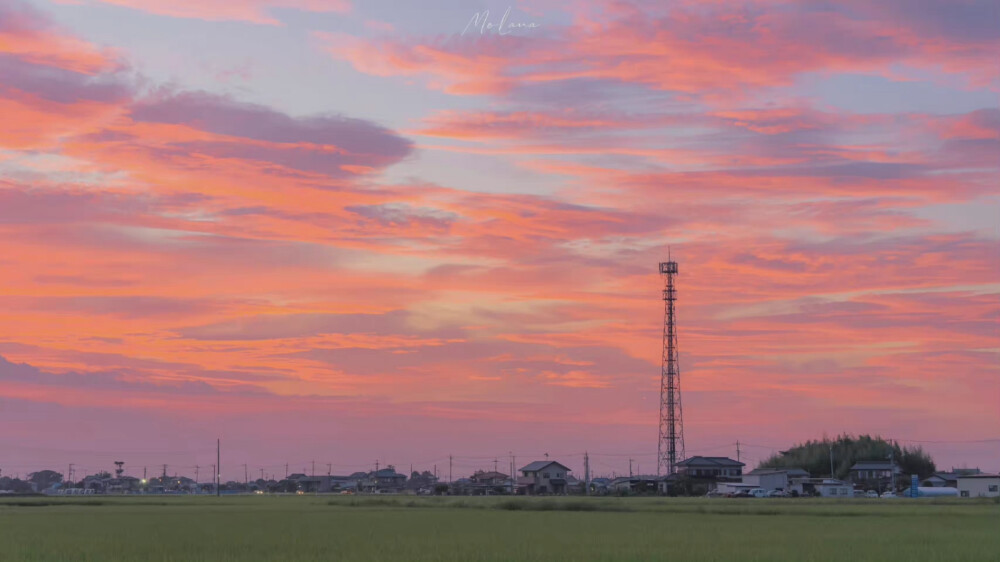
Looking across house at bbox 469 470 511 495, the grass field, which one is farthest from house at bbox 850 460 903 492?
the grass field

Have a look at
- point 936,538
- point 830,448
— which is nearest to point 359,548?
point 936,538

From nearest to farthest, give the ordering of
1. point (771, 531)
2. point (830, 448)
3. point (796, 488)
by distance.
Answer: point (771, 531) → point (796, 488) → point (830, 448)

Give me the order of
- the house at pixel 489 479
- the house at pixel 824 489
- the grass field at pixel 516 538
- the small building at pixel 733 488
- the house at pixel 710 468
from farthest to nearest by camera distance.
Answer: the house at pixel 489 479 → the house at pixel 710 468 → the house at pixel 824 489 → the small building at pixel 733 488 → the grass field at pixel 516 538

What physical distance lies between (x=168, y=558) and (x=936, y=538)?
2514cm

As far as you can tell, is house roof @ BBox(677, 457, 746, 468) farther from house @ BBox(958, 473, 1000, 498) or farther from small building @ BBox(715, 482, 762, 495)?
house @ BBox(958, 473, 1000, 498)

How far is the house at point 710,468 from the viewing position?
131000 mm

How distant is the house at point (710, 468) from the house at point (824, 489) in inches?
603

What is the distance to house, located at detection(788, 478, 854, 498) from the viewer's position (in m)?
109

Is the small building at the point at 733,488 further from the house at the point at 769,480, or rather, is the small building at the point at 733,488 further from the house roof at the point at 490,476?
the house roof at the point at 490,476

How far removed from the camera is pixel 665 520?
49875 mm

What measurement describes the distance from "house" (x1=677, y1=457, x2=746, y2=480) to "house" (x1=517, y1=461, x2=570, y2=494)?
788 inches

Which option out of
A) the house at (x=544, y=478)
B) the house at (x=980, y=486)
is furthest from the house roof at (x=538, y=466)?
the house at (x=980, y=486)

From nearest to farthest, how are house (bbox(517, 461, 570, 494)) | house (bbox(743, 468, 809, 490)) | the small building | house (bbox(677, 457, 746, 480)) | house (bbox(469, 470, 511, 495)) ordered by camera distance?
A: 1. the small building
2. house (bbox(743, 468, 809, 490))
3. house (bbox(677, 457, 746, 480))
4. house (bbox(517, 461, 570, 494))
5. house (bbox(469, 470, 511, 495))

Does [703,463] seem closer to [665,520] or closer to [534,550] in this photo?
[665,520]
